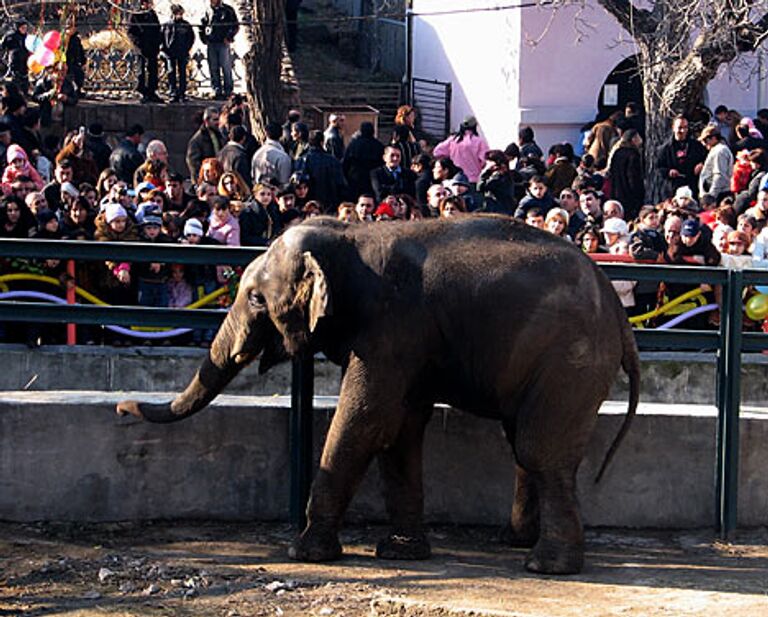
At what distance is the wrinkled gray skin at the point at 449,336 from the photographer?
8227 mm

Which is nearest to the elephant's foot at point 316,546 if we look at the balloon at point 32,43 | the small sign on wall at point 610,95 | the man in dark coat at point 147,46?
the man in dark coat at point 147,46

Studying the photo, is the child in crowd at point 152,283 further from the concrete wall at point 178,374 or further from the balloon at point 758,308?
the balloon at point 758,308

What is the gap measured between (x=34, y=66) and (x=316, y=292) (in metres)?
19.5

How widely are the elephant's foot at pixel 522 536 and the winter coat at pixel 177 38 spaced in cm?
1854

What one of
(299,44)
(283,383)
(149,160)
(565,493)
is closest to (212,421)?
(565,493)

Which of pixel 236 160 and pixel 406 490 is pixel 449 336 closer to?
pixel 406 490

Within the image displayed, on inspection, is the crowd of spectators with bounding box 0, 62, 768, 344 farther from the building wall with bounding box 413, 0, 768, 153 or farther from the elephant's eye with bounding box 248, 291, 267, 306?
the elephant's eye with bounding box 248, 291, 267, 306

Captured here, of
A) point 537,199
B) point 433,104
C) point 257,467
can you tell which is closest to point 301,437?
point 257,467

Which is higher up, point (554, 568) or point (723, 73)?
point (723, 73)

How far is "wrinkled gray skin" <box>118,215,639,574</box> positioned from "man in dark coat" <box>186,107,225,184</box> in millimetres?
12366

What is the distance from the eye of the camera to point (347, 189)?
19.0 metres

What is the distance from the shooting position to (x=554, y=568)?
8.23 metres

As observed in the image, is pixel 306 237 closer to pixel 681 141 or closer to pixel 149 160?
pixel 149 160

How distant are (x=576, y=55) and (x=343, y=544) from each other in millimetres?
19125
